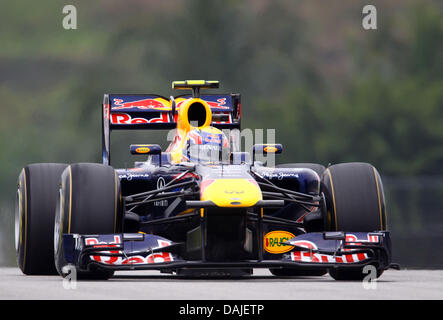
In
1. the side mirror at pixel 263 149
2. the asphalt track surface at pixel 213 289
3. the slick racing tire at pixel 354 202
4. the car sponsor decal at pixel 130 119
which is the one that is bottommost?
the asphalt track surface at pixel 213 289

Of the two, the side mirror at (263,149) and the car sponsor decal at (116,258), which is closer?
the car sponsor decal at (116,258)

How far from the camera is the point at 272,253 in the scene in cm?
1289

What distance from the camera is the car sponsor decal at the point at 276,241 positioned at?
12.9 m

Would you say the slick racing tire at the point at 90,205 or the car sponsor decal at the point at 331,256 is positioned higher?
the slick racing tire at the point at 90,205

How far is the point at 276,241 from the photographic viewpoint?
12930mm

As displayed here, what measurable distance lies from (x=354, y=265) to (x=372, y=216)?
0.68 metres

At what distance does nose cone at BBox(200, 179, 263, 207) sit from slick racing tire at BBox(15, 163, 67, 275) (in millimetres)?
2605

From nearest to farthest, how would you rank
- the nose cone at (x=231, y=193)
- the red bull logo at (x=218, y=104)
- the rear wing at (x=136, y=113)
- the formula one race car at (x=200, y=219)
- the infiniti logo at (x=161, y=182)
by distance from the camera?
the nose cone at (x=231, y=193)
the formula one race car at (x=200, y=219)
the infiniti logo at (x=161, y=182)
the rear wing at (x=136, y=113)
the red bull logo at (x=218, y=104)

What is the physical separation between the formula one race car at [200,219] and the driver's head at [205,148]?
0.7 inches

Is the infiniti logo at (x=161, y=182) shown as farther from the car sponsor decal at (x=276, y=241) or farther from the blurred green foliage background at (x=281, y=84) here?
the blurred green foliage background at (x=281, y=84)

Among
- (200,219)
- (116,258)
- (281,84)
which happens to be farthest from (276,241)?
(281,84)

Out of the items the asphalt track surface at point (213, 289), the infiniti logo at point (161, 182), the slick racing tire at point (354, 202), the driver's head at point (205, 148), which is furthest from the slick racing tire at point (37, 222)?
the slick racing tire at point (354, 202)
